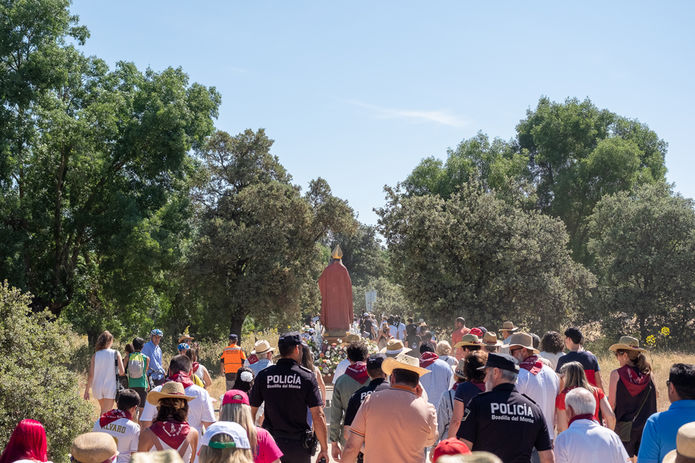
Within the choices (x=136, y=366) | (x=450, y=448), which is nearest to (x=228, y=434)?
(x=450, y=448)


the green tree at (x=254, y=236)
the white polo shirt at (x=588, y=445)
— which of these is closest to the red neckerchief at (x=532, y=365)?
the white polo shirt at (x=588, y=445)

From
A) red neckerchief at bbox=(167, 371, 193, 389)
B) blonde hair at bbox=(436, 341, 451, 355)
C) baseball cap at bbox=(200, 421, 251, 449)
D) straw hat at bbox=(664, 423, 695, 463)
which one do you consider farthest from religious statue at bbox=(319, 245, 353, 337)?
straw hat at bbox=(664, 423, 695, 463)

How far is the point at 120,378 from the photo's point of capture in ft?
36.2

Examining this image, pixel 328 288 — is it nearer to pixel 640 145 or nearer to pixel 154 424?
pixel 154 424

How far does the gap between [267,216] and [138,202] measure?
200 inches

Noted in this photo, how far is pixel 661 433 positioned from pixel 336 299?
1502 centimetres

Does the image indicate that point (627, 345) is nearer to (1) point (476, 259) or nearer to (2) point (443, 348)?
→ (2) point (443, 348)

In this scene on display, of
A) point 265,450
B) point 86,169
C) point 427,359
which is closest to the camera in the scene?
point 265,450

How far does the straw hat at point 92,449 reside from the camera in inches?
142

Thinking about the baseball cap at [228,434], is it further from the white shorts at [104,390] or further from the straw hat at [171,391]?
the white shorts at [104,390]

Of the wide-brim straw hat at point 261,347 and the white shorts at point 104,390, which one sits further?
the white shorts at point 104,390

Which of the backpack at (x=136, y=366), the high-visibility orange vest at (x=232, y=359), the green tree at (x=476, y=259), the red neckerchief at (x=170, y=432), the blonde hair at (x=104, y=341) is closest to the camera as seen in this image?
the red neckerchief at (x=170, y=432)

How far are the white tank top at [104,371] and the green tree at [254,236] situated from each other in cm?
1628

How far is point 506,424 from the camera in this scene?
4.68 m
